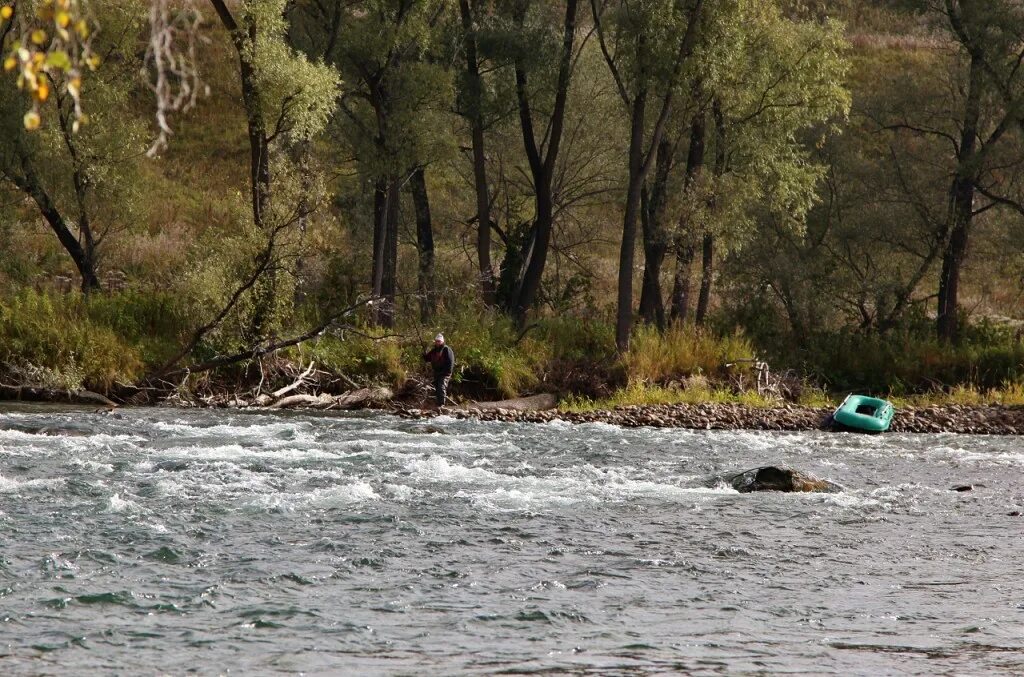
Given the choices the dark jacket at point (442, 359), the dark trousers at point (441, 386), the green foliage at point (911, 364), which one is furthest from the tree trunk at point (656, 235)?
the dark trousers at point (441, 386)

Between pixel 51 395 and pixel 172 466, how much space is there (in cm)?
1008

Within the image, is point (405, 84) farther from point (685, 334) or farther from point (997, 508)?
point (997, 508)

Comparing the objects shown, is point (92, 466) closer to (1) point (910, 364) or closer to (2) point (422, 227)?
(2) point (422, 227)

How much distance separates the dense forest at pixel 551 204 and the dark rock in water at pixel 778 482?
1156 centimetres

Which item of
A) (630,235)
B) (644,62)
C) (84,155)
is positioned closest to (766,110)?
(644,62)

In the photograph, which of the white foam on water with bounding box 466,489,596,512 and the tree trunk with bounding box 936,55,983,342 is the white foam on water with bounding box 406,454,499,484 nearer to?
the white foam on water with bounding box 466,489,596,512

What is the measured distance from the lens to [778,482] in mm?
18094

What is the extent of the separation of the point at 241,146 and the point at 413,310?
112 feet

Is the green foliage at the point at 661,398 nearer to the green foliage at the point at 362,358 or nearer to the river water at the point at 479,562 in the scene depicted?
the green foliage at the point at 362,358

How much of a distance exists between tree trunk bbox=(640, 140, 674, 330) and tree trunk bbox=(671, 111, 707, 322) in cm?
50

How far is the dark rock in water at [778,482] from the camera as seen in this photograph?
1800 cm

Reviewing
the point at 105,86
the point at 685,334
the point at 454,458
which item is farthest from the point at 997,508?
the point at 105,86

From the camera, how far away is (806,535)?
48.9ft

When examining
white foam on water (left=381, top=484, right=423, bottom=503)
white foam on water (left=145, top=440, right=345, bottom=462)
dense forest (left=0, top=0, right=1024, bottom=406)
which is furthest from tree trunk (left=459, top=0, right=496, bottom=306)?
white foam on water (left=381, top=484, right=423, bottom=503)
